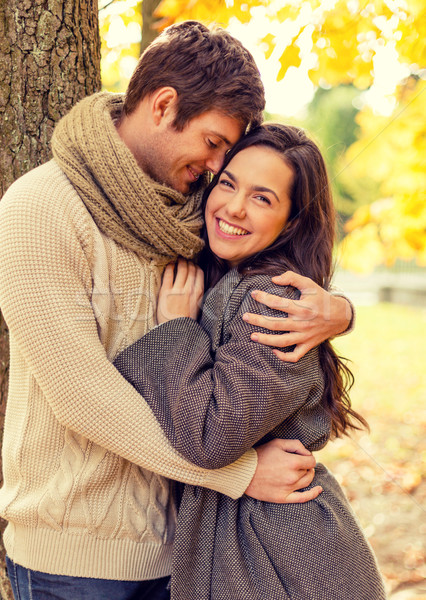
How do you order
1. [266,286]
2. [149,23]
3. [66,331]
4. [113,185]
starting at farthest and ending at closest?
[149,23] → [266,286] → [113,185] → [66,331]

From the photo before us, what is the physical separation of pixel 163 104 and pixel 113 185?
1.14 ft

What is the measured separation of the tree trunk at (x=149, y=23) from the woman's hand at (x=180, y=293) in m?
1.21

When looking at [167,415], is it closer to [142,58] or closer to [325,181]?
[325,181]

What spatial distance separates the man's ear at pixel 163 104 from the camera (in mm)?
1562

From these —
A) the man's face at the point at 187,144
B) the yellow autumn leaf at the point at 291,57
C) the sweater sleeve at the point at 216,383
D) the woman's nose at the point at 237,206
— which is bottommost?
the sweater sleeve at the point at 216,383

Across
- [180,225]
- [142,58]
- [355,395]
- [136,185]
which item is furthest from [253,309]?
[355,395]

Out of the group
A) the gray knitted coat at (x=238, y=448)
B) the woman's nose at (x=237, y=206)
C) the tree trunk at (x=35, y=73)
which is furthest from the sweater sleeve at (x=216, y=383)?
the tree trunk at (x=35, y=73)

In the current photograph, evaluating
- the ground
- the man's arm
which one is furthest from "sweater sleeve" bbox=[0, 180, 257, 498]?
the ground

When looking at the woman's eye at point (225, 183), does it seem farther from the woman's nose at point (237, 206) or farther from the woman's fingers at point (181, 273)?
the woman's fingers at point (181, 273)

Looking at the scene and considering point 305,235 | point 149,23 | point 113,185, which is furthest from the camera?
point 149,23

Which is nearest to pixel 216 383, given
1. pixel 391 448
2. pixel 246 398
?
pixel 246 398

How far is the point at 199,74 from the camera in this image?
155 centimetres

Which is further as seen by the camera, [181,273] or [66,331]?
[181,273]

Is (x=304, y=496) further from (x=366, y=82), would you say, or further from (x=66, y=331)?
(x=366, y=82)
